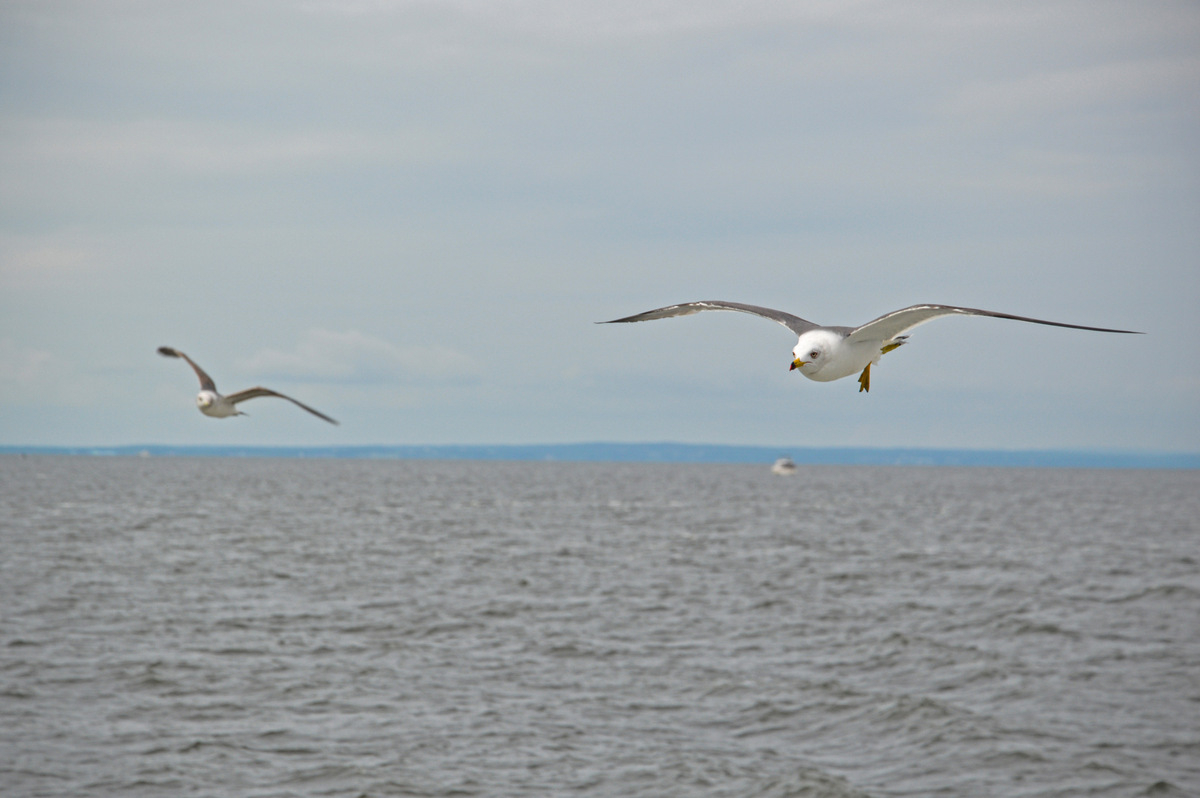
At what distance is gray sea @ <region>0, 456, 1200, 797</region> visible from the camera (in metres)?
26.0

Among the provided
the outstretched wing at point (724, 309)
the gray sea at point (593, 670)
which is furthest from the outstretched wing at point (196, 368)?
the outstretched wing at point (724, 309)

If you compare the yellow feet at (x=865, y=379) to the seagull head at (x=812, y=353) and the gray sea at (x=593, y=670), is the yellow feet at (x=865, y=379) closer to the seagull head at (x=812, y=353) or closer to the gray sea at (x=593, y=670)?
the seagull head at (x=812, y=353)

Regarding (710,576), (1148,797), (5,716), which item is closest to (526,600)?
(710,576)

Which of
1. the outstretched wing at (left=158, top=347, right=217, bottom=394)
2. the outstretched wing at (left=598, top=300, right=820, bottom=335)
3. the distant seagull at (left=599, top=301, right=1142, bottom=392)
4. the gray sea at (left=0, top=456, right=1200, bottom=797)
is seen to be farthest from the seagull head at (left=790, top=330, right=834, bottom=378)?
the gray sea at (left=0, top=456, right=1200, bottom=797)

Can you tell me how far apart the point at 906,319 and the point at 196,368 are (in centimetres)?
1777

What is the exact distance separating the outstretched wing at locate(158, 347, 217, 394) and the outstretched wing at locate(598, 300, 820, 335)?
44.7ft

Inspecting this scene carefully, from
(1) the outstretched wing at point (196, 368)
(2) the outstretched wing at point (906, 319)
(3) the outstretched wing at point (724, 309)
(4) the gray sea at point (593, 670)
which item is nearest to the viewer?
(2) the outstretched wing at point (906, 319)

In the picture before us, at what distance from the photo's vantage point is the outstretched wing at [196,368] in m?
21.2

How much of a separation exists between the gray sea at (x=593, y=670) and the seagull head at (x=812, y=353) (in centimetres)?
1939

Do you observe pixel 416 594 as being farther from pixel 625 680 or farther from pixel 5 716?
pixel 5 716

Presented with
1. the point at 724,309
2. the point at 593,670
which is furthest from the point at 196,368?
the point at 593,670

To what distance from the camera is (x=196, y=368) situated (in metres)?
21.9

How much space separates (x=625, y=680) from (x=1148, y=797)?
15.1m

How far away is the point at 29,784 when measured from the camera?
79.7ft
